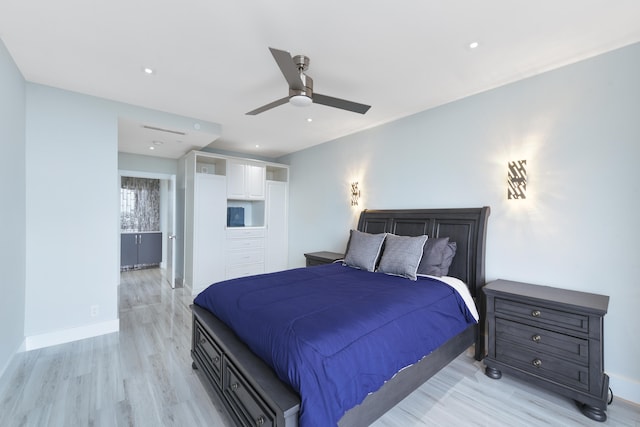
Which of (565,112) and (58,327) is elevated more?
(565,112)

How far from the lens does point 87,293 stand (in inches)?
121

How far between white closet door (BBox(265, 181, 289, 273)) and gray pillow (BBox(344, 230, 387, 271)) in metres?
2.54

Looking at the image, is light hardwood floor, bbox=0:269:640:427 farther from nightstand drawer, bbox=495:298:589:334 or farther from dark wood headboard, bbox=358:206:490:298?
dark wood headboard, bbox=358:206:490:298

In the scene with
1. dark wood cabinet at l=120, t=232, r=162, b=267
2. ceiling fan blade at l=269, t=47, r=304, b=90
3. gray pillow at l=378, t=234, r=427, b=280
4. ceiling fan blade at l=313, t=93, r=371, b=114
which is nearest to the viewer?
ceiling fan blade at l=269, t=47, r=304, b=90

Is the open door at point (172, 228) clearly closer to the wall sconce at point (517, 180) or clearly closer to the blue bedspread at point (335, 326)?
the blue bedspread at point (335, 326)

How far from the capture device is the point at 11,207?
7.70 ft

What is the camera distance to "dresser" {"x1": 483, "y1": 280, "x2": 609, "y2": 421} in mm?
1889

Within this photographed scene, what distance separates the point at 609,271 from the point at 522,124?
1409mm

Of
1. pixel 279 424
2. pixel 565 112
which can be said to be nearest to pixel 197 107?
pixel 279 424

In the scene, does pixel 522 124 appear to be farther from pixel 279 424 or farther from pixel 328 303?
pixel 279 424

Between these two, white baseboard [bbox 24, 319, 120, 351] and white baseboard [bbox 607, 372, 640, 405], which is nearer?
white baseboard [bbox 607, 372, 640, 405]

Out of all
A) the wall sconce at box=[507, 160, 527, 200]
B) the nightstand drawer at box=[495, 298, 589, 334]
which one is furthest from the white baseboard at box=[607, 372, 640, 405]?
the wall sconce at box=[507, 160, 527, 200]

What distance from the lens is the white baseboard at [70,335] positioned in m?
2.78

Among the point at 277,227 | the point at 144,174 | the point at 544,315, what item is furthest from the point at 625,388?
the point at 144,174
